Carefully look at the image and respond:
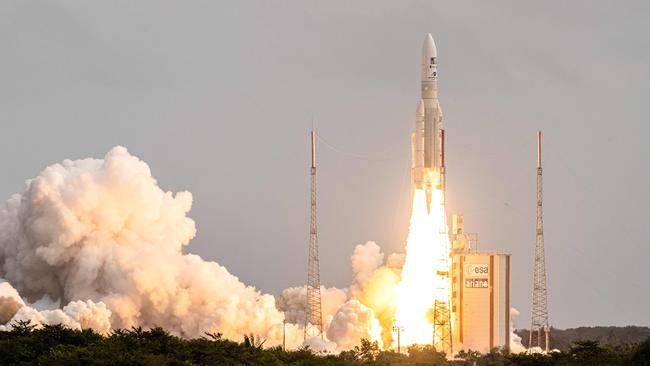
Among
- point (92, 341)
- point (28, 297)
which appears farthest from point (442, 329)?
point (92, 341)

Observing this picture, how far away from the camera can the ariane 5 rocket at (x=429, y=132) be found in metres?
102

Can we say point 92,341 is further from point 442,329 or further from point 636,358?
point 442,329

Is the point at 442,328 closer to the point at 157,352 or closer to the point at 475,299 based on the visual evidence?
the point at 475,299

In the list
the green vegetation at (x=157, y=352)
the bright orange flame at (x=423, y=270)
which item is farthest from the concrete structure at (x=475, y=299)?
the green vegetation at (x=157, y=352)

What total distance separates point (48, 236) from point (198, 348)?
3992 cm

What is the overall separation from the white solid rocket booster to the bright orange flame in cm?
81

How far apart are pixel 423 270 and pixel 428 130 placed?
8.53 metres

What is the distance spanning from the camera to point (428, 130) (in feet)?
335

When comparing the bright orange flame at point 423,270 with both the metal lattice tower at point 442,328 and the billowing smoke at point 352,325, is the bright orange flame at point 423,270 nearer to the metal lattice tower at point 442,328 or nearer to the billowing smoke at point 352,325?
the metal lattice tower at point 442,328

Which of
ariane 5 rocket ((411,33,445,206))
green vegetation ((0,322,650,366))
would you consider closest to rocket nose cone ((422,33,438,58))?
ariane 5 rocket ((411,33,445,206))

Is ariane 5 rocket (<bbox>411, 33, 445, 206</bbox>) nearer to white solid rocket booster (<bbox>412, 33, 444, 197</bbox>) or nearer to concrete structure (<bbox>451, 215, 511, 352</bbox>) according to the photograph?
white solid rocket booster (<bbox>412, 33, 444, 197</bbox>)

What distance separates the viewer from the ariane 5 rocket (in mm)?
101750

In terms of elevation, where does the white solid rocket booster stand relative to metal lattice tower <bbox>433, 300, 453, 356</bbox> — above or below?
above

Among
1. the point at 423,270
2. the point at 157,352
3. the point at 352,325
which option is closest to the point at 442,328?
the point at 423,270
